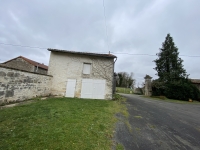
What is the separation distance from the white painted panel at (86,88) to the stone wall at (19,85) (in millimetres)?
3412

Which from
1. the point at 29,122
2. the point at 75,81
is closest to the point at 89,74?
the point at 75,81

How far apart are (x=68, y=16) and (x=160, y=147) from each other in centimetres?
1211

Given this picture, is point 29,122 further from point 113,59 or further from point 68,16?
point 68,16

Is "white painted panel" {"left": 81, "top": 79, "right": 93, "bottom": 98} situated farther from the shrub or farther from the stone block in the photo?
the shrub

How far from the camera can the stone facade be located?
33.8 feet

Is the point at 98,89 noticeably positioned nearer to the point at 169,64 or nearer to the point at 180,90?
the point at 180,90

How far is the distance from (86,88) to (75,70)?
2.11 meters

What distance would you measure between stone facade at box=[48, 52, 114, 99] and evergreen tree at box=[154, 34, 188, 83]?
51.2 ft

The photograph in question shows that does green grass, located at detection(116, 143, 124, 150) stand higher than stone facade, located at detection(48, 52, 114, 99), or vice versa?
stone facade, located at detection(48, 52, 114, 99)

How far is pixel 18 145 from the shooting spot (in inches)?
84.7

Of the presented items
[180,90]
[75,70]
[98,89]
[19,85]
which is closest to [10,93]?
[19,85]

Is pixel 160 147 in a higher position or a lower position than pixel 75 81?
lower

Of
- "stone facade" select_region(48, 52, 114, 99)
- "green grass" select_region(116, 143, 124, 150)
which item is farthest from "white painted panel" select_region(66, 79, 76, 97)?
"green grass" select_region(116, 143, 124, 150)

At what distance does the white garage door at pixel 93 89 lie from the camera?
1021 cm
